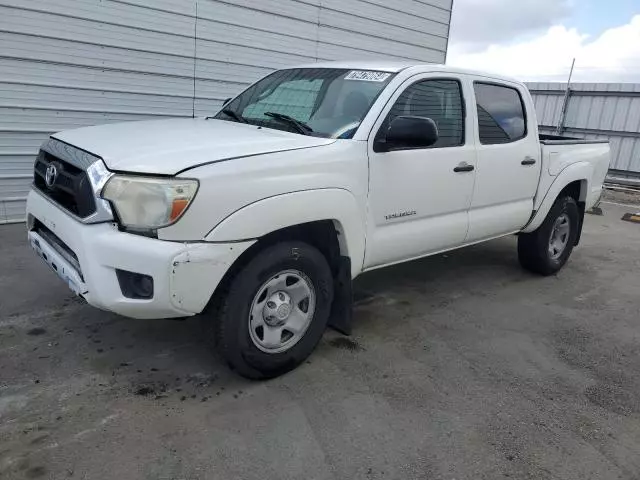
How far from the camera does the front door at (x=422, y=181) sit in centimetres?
342

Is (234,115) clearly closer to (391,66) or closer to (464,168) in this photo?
(391,66)

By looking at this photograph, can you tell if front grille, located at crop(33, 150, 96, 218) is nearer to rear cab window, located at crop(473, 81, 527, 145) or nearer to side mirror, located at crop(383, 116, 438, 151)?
side mirror, located at crop(383, 116, 438, 151)

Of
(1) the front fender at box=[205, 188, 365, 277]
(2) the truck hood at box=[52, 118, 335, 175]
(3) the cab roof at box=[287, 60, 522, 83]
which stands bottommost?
(1) the front fender at box=[205, 188, 365, 277]

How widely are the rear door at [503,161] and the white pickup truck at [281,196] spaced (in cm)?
2

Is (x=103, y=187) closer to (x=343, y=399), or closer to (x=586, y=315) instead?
(x=343, y=399)

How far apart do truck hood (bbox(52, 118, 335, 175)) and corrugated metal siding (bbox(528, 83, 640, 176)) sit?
493 inches

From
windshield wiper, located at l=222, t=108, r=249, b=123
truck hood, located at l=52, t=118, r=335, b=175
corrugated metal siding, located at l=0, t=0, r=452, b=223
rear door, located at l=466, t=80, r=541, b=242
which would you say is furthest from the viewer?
corrugated metal siding, located at l=0, t=0, r=452, b=223

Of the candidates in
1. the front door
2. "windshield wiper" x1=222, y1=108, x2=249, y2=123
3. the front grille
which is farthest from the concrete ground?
"windshield wiper" x1=222, y1=108, x2=249, y2=123

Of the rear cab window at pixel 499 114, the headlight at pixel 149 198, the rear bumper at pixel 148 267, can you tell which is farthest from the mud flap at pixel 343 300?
the rear cab window at pixel 499 114

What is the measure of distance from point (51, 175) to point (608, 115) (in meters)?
13.8

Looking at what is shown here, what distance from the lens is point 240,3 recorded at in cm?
720

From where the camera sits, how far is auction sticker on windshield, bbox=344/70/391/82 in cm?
361

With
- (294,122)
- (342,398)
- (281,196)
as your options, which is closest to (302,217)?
(281,196)

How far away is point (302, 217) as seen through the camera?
9.58ft
